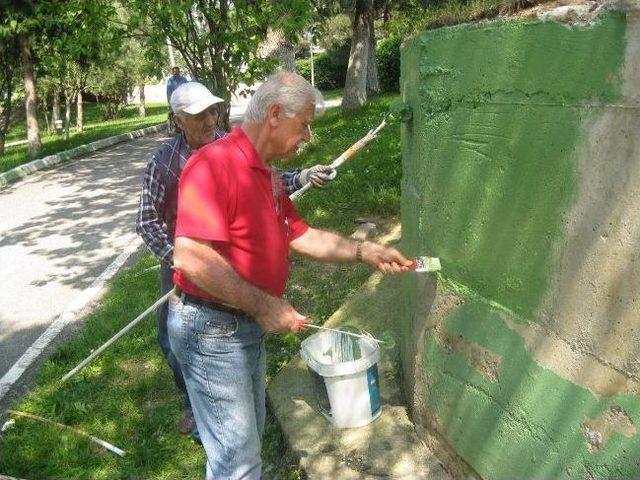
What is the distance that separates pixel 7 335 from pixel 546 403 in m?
4.57

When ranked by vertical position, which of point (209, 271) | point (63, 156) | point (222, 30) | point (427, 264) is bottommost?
point (63, 156)

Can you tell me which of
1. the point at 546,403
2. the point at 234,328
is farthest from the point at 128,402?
the point at 546,403

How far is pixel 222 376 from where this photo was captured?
2.41 m

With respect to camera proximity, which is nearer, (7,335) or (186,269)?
(186,269)

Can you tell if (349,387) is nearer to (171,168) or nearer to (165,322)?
(165,322)

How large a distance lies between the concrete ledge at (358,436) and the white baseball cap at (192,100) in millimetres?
1736

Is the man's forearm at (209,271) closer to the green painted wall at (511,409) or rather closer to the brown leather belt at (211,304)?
the brown leather belt at (211,304)

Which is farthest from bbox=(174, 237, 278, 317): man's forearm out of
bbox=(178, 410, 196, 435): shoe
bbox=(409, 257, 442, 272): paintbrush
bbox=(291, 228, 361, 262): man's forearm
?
bbox=(178, 410, 196, 435): shoe

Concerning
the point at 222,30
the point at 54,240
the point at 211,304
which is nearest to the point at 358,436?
the point at 211,304

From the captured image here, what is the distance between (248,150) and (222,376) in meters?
0.82

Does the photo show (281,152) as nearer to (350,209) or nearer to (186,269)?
(186,269)

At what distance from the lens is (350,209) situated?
22.4 ft

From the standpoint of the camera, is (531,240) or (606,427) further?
(531,240)

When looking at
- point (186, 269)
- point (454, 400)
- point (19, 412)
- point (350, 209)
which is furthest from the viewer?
point (350, 209)
